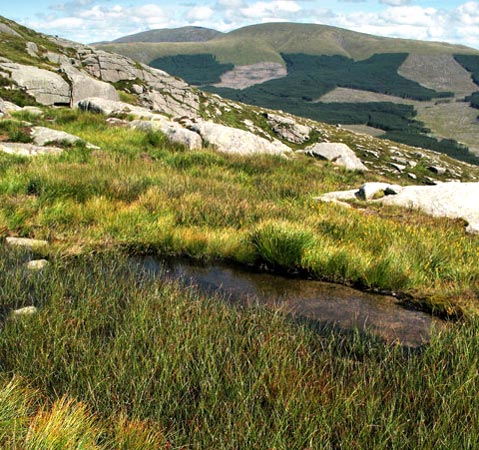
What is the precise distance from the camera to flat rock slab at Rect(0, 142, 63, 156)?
45.0 ft

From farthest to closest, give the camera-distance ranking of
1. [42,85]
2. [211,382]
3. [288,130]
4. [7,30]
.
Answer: [288,130] → [7,30] → [42,85] → [211,382]

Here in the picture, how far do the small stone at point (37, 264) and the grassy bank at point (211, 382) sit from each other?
97cm

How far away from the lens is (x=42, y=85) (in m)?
35.7

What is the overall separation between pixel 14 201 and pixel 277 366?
6.85m

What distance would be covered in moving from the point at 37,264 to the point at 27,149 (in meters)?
9.85

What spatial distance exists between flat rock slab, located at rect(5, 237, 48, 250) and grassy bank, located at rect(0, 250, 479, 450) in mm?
1815

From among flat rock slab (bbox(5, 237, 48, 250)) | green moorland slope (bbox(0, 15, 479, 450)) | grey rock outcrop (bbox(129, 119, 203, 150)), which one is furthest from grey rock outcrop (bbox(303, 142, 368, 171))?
flat rock slab (bbox(5, 237, 48, 250))

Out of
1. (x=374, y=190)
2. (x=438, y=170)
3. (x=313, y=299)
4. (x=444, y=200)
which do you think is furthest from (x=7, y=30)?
(x=438, y=170)

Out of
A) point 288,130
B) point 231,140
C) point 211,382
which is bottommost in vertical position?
point 288,130

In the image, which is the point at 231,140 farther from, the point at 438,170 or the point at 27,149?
the point at 438,170

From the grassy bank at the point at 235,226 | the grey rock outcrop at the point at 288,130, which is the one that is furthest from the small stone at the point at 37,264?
the grey rock outcrop at the point at 288,130

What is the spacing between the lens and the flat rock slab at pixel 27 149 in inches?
540

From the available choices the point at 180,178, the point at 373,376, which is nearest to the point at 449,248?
the point at 373,376

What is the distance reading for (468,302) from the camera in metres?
5.84
